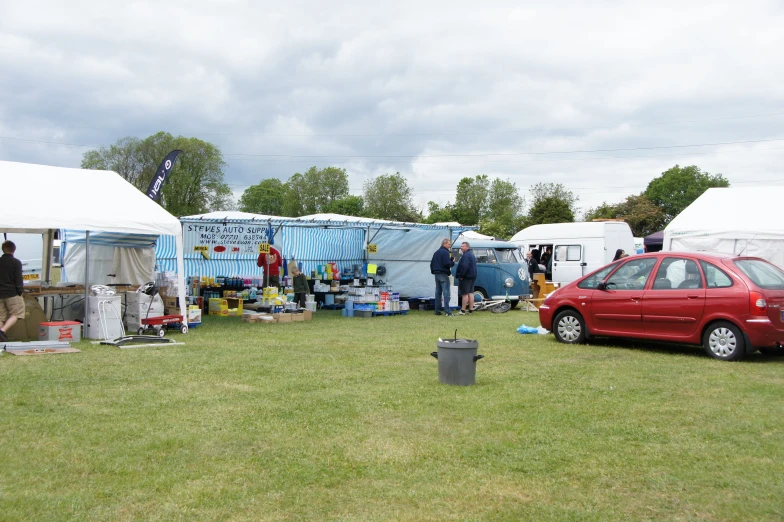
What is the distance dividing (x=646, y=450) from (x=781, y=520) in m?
1.45

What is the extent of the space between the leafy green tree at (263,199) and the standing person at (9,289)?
81928mm

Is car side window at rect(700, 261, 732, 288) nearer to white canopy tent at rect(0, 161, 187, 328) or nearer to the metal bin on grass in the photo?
the metal bin on grass

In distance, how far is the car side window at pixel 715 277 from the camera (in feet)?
33.2

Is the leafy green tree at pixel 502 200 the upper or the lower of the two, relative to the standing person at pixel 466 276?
upper

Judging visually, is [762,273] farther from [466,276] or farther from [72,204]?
[72,204]

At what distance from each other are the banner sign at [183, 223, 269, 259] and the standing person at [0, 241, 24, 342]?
5664 millimetres

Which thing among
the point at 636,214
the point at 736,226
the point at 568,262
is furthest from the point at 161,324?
the point at 636,214

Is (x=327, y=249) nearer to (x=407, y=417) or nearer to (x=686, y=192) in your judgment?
(x=407, y=417)

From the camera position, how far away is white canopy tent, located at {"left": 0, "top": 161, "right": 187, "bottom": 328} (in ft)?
38.3

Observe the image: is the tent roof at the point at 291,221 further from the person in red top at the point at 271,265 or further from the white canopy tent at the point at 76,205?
the white canopy tent at the point at 76,205

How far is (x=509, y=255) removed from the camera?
20219mm

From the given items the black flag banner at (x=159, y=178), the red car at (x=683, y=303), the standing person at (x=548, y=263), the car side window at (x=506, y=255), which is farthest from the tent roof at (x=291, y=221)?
the red car at (x=683, y=303)

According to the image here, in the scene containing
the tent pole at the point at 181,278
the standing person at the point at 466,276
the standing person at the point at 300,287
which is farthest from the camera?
the standing person at the point at 466,276

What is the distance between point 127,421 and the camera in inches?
249
